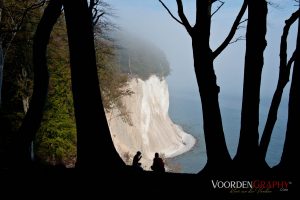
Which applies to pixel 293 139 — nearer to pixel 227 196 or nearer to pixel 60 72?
pixel 227 196

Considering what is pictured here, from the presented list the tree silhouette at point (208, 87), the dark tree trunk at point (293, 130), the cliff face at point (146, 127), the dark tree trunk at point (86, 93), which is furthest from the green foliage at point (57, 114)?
the dark tree trunk at point (293, 130)

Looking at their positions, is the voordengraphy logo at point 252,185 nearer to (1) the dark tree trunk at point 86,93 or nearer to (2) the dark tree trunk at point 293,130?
A: (2) the dark tree trunk at point 293,130

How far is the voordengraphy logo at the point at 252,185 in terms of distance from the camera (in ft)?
22.5

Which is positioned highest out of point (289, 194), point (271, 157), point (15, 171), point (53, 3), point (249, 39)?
point (53, 3)

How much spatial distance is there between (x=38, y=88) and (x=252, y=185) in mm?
4519

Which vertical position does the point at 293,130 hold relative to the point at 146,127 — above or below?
above

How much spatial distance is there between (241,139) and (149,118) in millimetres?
53062

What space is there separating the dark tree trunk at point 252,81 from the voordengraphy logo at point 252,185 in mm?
588

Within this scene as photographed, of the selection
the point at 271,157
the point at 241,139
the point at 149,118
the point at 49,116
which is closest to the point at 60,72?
the point at 49,116

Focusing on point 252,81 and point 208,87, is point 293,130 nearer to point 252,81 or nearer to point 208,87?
point 252,81

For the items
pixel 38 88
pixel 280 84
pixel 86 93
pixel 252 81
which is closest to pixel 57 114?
pixel 38 88

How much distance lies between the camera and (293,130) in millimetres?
7676

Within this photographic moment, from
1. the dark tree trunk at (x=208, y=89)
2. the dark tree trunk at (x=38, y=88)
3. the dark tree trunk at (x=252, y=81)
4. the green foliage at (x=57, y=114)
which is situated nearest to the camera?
the dark tree trunk at (x=252, y=81)

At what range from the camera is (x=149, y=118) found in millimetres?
60688
